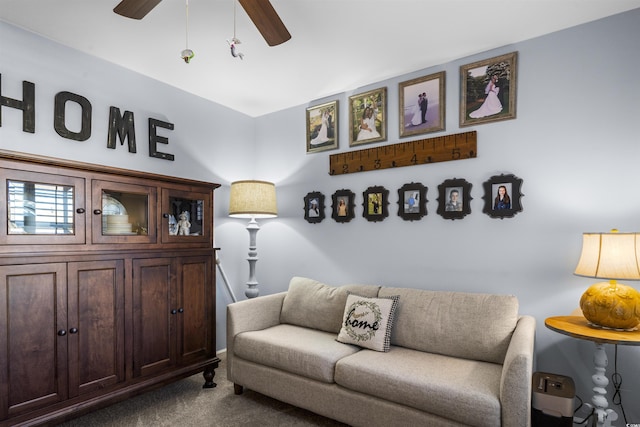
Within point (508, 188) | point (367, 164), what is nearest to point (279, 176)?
point (367, 164)

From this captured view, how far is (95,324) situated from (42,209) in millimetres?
723

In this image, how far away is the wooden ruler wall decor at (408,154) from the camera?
2.55m

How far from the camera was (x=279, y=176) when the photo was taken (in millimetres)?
3641

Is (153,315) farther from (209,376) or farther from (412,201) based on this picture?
(412,201)

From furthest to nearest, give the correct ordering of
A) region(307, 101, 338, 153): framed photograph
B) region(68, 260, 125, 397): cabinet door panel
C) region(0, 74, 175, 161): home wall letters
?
region(307, 101, 338, 153): framed photograph < region(0, 74, 175, 161): home wall letters < region(68, 260, 125, 397): cabinet door panel

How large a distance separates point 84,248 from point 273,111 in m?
2.28

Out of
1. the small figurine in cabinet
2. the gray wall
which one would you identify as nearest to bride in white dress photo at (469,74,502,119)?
the gray wall

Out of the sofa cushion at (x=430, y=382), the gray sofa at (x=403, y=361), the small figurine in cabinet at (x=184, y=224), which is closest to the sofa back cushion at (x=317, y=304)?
the gray sofa at (x=403, y=361)

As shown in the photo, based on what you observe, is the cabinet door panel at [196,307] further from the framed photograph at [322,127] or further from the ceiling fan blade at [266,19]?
the ceiling fan blade at [266,19]

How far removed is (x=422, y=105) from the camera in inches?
108

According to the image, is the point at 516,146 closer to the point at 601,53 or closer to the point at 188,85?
the point at 601,53

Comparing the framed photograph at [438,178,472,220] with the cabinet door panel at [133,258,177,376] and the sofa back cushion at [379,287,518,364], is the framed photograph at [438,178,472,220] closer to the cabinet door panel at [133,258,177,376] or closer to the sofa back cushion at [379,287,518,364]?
the sofa back cushion at [379,287,518,364]

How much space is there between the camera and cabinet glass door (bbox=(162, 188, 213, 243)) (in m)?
2.48

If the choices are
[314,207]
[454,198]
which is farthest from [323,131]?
[454,198]
